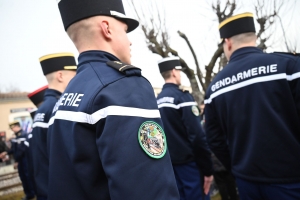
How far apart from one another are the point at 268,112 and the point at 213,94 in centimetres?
58

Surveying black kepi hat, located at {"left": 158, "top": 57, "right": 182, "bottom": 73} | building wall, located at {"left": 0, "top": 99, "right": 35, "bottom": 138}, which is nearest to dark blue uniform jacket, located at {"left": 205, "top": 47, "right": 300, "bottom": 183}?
black kepi hat, located at {"left": 158, "top": 57, "right": 182, "bottom": 73}

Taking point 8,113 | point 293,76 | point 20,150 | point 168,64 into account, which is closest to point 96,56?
point 293,76

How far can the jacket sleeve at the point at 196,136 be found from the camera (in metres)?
2.99

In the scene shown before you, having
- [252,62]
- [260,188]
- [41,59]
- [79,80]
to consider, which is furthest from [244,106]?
[41,59]

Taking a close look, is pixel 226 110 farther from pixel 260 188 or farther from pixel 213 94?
pixel 260 188

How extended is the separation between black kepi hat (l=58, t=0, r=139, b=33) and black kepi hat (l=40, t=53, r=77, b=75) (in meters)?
1.49

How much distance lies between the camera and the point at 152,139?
95 centimetres

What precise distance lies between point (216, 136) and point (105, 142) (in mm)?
1715

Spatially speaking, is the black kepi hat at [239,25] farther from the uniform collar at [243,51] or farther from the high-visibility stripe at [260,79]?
the high-visibility stripe at [260,79]

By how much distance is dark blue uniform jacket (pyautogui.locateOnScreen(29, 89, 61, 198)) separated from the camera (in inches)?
93.1

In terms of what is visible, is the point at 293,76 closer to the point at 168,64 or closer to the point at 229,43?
the point at 229,43

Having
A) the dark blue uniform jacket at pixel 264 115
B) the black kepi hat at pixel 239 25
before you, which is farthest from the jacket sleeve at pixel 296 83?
the black kepi hat at pixel 239 25

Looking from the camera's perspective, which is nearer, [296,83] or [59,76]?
[296,83]

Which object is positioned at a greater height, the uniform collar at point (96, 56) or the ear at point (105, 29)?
the ear at point (105, 29)
